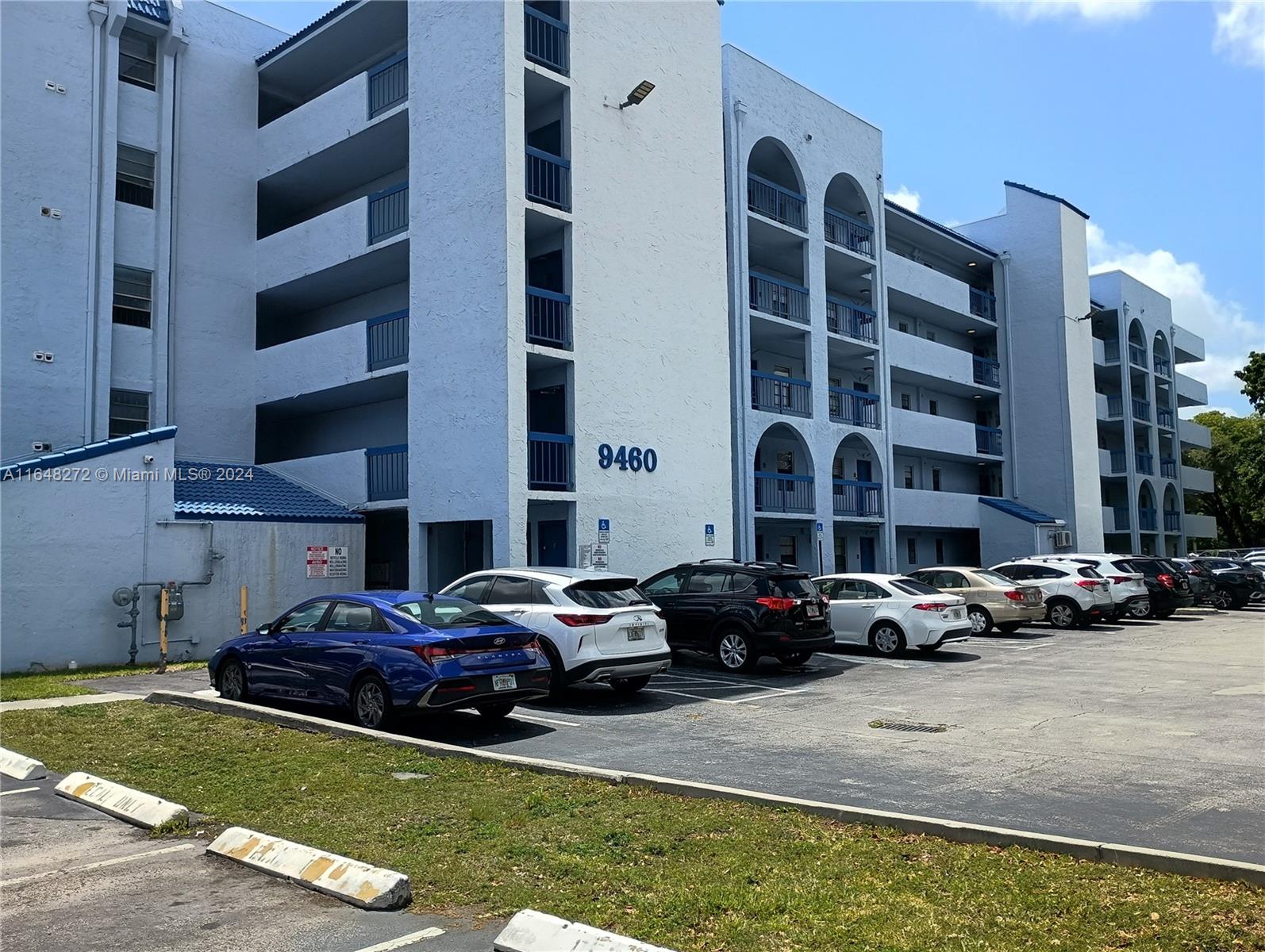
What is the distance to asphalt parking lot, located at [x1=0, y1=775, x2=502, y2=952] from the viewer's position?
5.00 meters

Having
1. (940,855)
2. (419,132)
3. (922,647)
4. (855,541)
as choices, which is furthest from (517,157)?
(855,541)

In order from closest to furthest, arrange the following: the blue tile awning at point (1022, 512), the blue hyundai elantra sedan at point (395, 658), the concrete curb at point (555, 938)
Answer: the concrete curb at point (555, 938)
the blue hyundai elantra sedan at point (395, 658)
the blue tile awning at point (1022, 512)

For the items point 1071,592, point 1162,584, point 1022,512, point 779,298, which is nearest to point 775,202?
point 779,298

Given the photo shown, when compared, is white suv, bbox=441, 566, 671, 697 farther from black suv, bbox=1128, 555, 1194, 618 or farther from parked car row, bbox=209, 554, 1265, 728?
black suv, bbox=1128, 555, 1194, 618

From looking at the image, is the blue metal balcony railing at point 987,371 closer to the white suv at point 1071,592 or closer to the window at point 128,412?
the white suv at point 1071,592

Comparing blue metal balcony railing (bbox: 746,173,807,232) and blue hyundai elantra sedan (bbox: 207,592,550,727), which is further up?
blue metal balcony railing (bbox: 746,173,807,232)

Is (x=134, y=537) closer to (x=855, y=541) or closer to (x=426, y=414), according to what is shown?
(x=426, y=414)

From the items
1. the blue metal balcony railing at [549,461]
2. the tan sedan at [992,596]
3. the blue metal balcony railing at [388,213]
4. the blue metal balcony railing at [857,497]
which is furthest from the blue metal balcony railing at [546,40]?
the blue metal balcony railing at [857,497]

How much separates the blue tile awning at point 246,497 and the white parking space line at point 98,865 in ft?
45.6

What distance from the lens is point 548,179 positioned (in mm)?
21109

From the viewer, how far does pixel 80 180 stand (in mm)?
22969

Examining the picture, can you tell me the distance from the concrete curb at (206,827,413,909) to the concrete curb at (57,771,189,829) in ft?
2.84

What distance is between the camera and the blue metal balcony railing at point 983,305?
1681 inches

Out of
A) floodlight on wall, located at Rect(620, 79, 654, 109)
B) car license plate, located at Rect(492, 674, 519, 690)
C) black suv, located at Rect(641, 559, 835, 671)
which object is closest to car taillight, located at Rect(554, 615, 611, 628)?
car license plate, located at Rect(492, 674, 519, 690)
